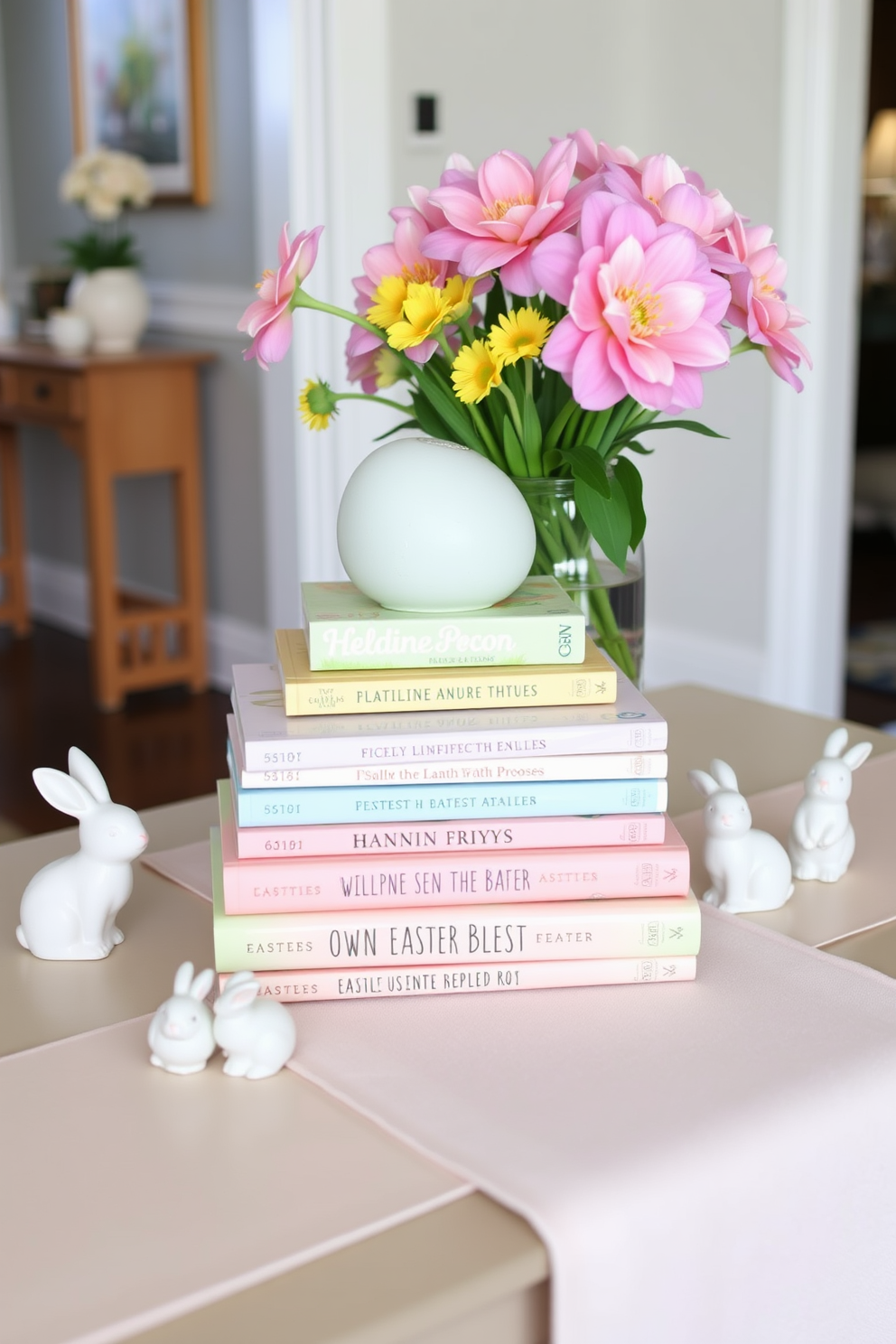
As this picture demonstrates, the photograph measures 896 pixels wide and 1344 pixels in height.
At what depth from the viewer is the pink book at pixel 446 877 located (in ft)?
2.59

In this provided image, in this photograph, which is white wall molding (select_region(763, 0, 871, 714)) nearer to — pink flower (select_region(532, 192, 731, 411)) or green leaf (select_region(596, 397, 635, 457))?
green leaf (select_region(596, 397, 635, 457))

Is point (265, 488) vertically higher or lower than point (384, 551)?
lower

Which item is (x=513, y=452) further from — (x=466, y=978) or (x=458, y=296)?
(x=466, y=978)

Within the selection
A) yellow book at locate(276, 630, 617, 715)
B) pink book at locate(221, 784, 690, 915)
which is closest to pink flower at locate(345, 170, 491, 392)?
yellow book at locate(276, 630, 617, 715)

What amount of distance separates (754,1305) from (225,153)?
11.3 feet

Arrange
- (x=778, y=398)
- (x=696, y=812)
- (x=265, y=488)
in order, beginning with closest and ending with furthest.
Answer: (x=696, y=812) → (x=778, y=398) → (x=265, y=488)

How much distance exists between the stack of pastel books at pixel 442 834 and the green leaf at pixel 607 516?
0.14 m

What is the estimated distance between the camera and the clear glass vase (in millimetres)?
1001

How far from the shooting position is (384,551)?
85 cm

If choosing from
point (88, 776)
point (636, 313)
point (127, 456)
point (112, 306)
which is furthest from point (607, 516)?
point (112, 306)

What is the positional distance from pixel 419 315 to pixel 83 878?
390 mm

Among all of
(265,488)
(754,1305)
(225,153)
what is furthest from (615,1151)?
(225,153)

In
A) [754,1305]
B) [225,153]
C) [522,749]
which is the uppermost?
[225,153]

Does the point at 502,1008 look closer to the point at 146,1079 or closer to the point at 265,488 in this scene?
the point at 146,1079
